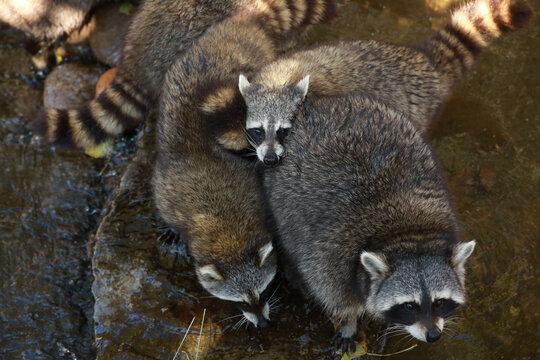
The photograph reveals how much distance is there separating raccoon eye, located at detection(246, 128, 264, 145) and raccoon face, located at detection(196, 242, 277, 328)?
78 cm

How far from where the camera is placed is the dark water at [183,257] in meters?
3.78

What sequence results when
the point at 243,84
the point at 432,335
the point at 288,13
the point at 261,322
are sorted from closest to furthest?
1. the point at 432,335
2. the point at 261,322
3. the point at 243,84
4. the point at 288,13

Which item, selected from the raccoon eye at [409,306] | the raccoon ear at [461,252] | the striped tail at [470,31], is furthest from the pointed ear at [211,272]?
the striped tail at [470,31]

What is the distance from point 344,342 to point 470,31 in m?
2.54

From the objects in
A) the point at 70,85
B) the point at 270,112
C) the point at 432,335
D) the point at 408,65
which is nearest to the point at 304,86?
the point at 270,112

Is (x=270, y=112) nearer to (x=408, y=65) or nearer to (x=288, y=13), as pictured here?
(x=408, y=65)

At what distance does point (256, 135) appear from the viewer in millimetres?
4223

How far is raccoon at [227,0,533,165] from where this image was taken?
4289 millimetres

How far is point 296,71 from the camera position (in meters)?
4.41

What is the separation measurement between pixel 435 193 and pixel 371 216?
0.47m

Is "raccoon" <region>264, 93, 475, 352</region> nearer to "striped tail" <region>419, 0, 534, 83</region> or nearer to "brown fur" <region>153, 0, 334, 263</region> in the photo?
"brown fur" <region>153, 0, 334, 263</region>

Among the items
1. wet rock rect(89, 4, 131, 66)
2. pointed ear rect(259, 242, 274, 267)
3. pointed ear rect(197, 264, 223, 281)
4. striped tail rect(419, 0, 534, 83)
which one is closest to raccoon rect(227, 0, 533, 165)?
striped tail rect(419, 0, 534, 83)

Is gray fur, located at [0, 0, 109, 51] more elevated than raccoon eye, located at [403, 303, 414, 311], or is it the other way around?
gray fur, located at [0, 0, 109, 51]

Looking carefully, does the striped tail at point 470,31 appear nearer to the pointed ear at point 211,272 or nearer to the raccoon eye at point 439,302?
the raccoon eye at point 439,302
